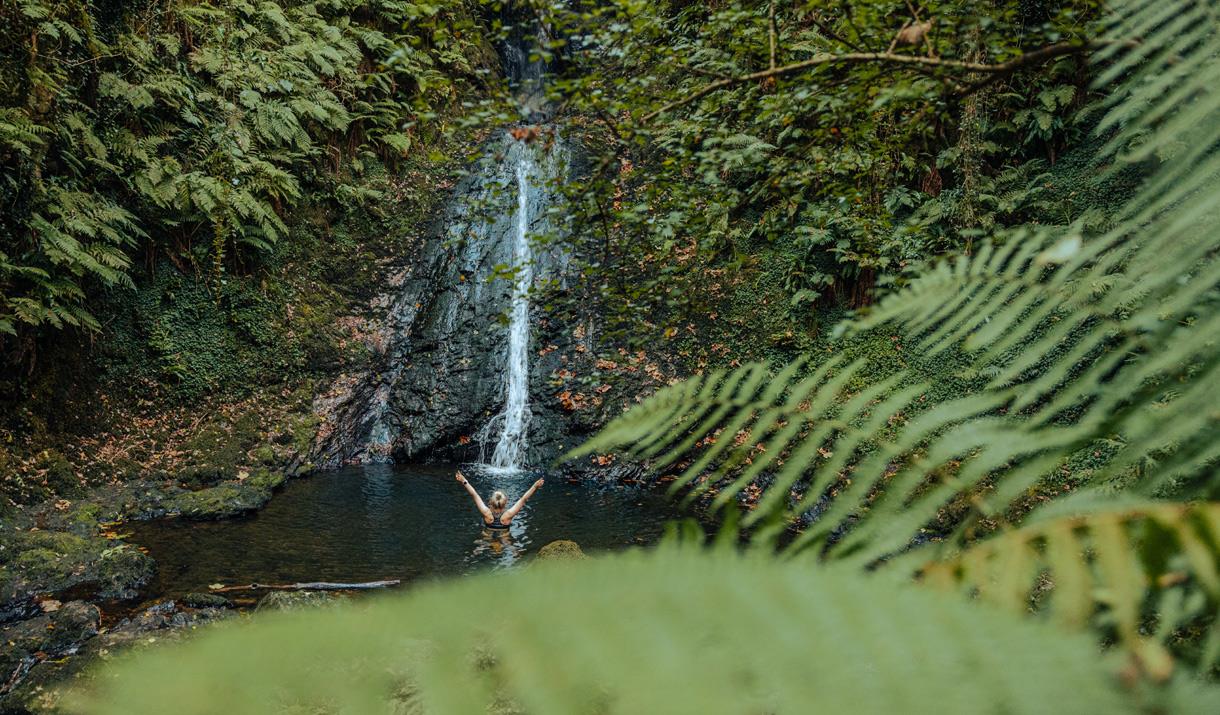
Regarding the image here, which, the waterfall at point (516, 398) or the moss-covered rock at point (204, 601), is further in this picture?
the waterfall at point (516, 398)

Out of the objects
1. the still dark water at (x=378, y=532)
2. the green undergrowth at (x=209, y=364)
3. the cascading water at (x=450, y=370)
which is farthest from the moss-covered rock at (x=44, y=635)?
the cascading water at (x=450, y=370)

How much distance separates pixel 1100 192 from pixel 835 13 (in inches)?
212

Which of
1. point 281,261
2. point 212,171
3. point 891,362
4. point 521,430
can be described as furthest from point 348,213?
point 891,362

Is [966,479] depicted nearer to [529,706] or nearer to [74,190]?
[529,706]

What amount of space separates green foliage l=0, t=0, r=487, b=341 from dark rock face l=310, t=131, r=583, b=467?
2.31m

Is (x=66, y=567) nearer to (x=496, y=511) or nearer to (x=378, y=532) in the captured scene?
(x=378, y=532)

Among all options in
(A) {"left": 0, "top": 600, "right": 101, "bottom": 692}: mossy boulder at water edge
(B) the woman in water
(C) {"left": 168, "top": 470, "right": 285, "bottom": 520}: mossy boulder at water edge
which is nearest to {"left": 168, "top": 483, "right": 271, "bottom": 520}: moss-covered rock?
(C) {"left": 168, "top": 470, "right": 285, "bottom": 520}: mossy boulder at water edge

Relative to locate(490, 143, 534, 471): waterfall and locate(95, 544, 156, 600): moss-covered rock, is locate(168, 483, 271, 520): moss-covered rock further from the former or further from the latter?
locate(490, 143, 534, 471): waterfall

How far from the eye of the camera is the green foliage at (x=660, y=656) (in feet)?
0.90

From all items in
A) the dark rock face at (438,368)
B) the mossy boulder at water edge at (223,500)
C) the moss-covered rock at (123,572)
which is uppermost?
the dark rock face at (438,368)

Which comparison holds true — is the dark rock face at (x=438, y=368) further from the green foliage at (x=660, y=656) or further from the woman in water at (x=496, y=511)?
the green foliage at (x=660, y=656)

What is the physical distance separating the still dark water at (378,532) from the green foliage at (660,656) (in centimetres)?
574

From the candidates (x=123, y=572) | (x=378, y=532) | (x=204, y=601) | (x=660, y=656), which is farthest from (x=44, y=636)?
(x=660, y=656)

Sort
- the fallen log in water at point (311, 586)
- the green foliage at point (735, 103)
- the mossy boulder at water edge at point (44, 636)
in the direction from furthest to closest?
the fallen log in water at point (311, 586) < the mossy boulder at water edge at point (44, 636) < the green foliage at point (735, 103)
